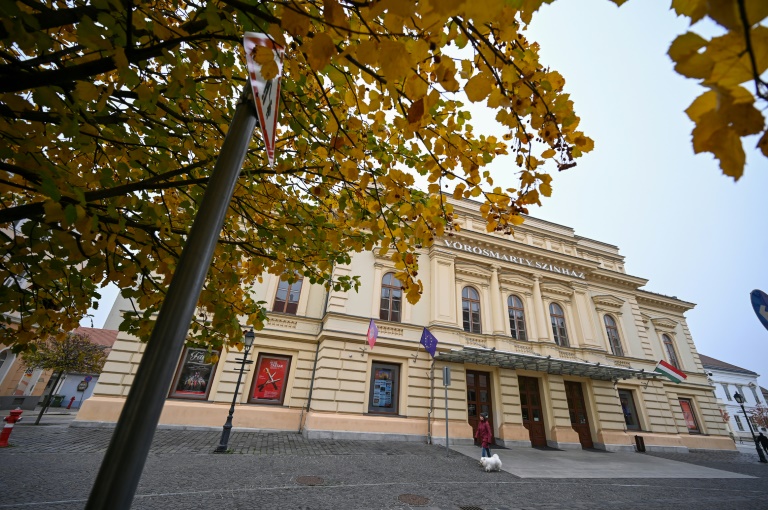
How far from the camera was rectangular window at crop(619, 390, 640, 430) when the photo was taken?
16.2 m

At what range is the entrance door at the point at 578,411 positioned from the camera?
1477cm

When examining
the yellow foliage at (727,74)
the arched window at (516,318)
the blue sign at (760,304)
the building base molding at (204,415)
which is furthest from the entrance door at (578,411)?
the yellow foliage at (727,74)

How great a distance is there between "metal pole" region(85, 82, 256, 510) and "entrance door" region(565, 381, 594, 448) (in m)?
18.2

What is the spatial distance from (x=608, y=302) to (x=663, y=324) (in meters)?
5.69

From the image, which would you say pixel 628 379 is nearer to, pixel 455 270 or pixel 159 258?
pixel 455 270

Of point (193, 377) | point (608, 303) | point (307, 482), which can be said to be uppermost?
point (608, 303)

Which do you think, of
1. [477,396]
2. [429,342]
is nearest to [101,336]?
[429,342]

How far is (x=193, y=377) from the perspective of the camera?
11492 millimetres

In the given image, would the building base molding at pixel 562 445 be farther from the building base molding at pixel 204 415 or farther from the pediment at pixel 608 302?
the building base molding at pixel 204 415

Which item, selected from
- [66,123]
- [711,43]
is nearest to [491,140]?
[711,43]

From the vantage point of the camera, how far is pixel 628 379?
1686cm

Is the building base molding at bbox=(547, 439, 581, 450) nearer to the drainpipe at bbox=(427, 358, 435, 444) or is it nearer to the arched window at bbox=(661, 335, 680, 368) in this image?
the drainpipe at bbox=(427, 358, 435, 444)

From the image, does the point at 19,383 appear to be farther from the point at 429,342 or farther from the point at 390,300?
the point at 429,342

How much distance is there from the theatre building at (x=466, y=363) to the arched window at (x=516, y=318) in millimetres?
64
